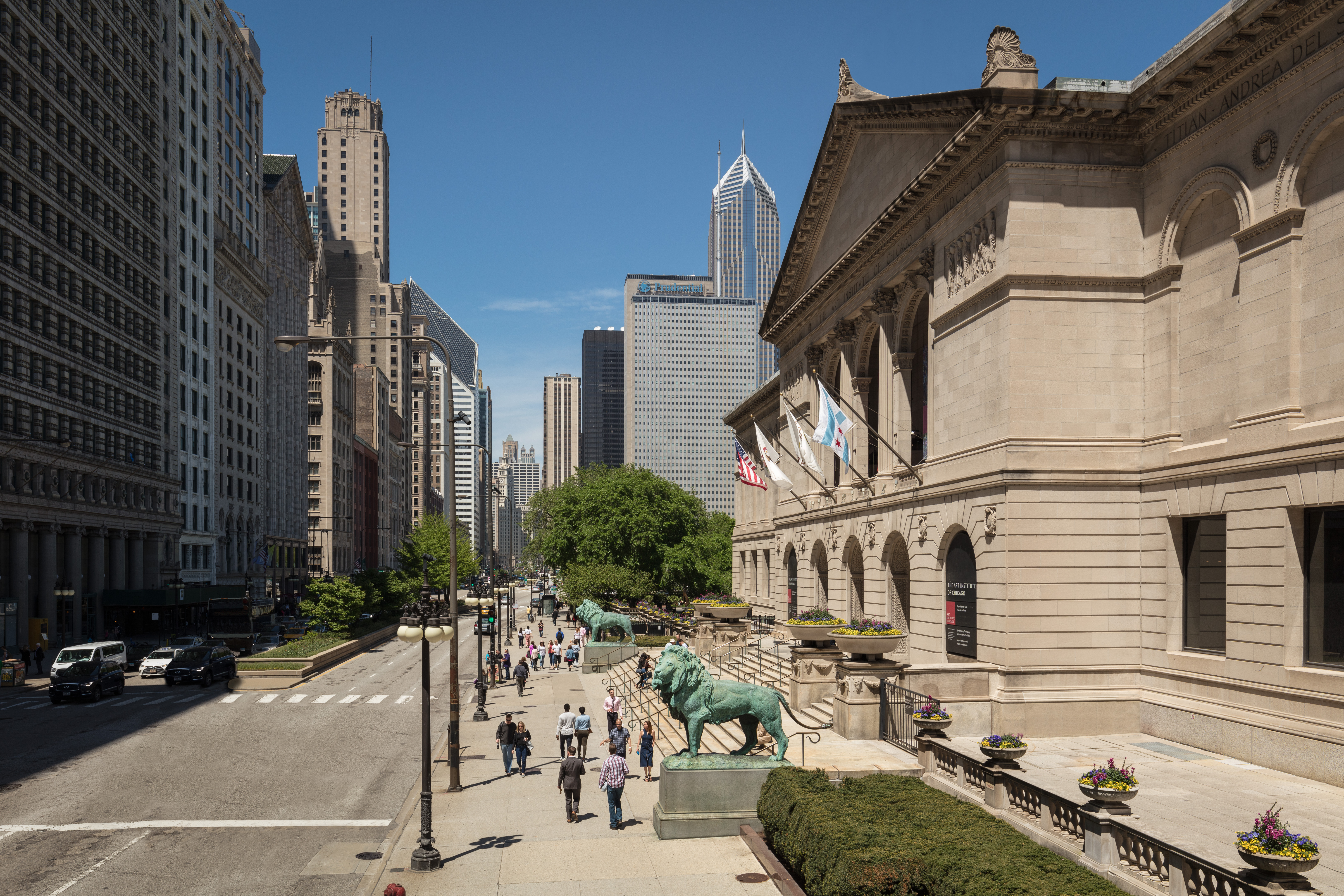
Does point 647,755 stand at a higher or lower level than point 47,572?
lower

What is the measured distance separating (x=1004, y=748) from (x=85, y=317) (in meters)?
67.4

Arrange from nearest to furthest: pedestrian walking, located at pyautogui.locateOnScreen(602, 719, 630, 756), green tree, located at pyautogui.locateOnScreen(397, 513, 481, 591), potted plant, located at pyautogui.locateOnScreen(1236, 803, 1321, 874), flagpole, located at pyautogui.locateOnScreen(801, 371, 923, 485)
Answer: potted plant, located at pyautogui.locateOnScreen(1236, 803, 1321, 874) → pedestrian walking, located at pyautogui.locateOnScreen(602, 719, 630, 756) → flagpole, located at pyautogui.locateOnScreen(801, 371, 923, 485) → green tree, located at pyautogui.locateOnScreen(397, 513, 481, 591)

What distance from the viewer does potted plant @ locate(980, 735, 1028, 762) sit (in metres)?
16.0

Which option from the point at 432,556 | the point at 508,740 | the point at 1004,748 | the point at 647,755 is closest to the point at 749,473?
the point at 647,755

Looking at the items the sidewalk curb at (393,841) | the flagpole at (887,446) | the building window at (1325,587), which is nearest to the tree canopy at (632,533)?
the flagpole at (887,446)

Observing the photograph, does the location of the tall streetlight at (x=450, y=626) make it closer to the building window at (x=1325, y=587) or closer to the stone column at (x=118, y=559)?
the building window at (x=1325, y=587)

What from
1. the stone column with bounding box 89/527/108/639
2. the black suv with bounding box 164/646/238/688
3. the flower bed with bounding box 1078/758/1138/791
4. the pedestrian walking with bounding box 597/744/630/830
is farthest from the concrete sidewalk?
the stone column with bounding box 89/527/108/639

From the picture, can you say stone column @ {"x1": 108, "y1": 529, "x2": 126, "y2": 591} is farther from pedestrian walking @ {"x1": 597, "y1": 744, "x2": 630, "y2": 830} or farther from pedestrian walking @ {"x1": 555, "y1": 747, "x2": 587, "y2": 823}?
pedestrian walking @ {"x1": 597, "y1": 744, "x2": 630, "y2": 830}

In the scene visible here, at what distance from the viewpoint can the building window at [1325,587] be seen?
764 inches

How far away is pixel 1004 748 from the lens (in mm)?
16047

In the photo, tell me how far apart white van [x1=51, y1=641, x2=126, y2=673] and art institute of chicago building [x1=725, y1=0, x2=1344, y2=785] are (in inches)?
1312

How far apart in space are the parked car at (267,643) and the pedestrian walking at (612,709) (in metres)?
31.3

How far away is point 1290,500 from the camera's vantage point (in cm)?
2031

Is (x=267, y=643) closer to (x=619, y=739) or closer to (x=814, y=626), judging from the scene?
(x=814, y=626)
